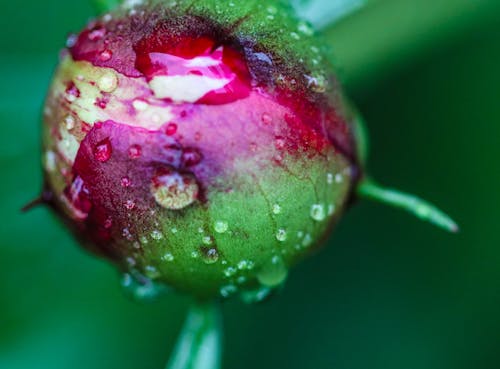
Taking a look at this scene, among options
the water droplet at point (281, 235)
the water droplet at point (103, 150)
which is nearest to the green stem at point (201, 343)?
the water droplet at point (281, 235)

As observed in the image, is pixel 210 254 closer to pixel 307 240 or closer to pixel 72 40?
pixel 307 240

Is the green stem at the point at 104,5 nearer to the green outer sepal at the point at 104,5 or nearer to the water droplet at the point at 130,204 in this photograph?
the green outer sepal at the point at 104,5

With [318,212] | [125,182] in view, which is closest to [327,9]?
[318,212]

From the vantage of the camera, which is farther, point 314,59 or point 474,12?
point 474,12

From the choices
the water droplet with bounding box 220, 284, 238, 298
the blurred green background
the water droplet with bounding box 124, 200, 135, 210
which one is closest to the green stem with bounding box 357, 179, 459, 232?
the water droplet with bounding box 220, 284, 238, 298

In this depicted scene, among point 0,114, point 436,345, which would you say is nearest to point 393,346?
point 436,345

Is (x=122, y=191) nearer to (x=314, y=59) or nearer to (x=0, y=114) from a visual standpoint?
(x=314, y=59)
